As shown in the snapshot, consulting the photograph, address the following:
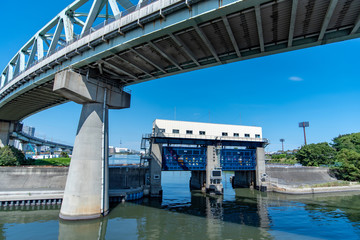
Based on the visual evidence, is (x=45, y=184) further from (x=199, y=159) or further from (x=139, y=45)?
(x=139, y=45)

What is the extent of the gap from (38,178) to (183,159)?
25.3 m

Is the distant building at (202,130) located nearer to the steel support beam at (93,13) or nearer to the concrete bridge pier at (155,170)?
the concrete bridge pier at (155,170)

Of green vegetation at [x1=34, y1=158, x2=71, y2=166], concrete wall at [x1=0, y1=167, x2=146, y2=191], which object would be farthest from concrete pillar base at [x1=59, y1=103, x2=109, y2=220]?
green vegetation at [x1=34, y1=158, x2=71, y2=166]

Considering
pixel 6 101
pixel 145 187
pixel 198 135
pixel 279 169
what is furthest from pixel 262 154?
pixel 6 101

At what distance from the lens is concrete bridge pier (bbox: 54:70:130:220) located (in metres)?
20.8

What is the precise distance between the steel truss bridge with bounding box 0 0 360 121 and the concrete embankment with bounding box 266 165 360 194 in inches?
1302

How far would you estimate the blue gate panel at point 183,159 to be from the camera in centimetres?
3850

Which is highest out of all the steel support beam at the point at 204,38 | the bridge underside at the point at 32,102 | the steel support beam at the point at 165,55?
the bridge underside at the point at 32,102

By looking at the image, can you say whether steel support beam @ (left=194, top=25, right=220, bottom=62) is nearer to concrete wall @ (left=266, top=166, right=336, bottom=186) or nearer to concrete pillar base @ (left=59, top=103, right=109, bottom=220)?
concrete pillar base @ (left=59, top=103, right=109, bottom=220)

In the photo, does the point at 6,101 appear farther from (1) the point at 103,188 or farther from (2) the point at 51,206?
(1) the point at 103,188

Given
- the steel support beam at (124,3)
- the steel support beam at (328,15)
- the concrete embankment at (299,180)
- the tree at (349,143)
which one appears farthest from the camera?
the tree at (349,143)

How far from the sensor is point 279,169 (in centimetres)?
4734

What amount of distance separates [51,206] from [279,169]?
4553cm

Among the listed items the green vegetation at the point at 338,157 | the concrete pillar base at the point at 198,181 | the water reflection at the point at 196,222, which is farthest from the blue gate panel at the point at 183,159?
the green vegetation at the point at 338,157
